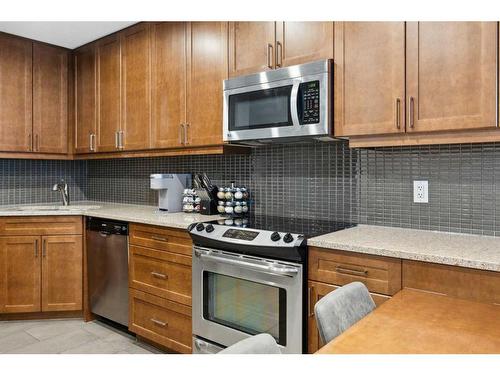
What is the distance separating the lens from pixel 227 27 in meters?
2.58

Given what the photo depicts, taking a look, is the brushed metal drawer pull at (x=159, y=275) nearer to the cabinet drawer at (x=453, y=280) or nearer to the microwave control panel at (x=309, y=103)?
the microwave control panel at (x=309, y=103)

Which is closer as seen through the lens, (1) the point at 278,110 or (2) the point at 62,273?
(1) the point at 278,110

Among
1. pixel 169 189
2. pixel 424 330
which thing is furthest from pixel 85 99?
pixel 424 330

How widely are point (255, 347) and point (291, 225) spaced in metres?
1.49

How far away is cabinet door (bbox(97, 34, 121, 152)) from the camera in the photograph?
3.33 m

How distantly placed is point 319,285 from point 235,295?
52cm

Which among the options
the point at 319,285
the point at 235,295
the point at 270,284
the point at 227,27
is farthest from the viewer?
the point at 227,27

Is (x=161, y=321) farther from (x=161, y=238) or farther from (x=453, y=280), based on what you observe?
(x=453, y=280)

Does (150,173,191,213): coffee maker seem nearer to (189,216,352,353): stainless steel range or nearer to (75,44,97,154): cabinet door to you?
(189,216,352,353): stainless steel range

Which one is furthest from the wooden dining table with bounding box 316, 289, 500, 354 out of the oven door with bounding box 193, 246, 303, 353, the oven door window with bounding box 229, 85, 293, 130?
the oven door window with bounding box 229, 85, 293, 130

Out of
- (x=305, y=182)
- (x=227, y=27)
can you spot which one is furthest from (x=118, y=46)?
(x=305, y=182)

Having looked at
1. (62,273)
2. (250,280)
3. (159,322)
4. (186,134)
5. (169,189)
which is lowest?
(159,322)

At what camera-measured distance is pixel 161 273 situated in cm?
258
